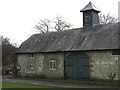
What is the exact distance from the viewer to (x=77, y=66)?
77.6ft

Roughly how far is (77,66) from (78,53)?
1.61 meters

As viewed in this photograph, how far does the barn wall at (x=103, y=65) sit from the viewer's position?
2073 centimetres

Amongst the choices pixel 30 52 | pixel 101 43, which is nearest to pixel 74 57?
pixel 101 43

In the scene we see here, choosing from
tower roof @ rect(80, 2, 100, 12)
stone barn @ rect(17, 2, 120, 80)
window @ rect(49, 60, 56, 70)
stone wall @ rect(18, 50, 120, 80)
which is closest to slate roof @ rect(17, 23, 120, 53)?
stone barn @ rect(17, 2, 120, 80)

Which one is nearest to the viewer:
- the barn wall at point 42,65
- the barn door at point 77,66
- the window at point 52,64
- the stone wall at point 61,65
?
the stone wall at point 61,65

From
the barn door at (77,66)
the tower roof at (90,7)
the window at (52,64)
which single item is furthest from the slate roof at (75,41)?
the tower roof at (90,7)

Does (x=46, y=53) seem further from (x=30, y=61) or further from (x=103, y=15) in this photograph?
(x=103, y=15)

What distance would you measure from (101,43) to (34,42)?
Result: 12.1 meters

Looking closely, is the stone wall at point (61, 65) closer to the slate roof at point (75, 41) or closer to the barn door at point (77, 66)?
the barn door at point (77, 66)

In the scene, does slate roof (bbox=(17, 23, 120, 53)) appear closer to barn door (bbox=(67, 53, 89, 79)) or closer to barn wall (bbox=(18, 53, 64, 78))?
barn wall (bbox=(18, 53, 64, 78))

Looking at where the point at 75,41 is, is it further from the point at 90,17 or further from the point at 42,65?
the point at 42,65

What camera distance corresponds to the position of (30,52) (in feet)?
93.1

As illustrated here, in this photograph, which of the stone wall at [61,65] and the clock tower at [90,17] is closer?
the stone wall at [61,65]

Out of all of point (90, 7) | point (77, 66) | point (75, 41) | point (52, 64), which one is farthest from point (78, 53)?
point (90, 7)
